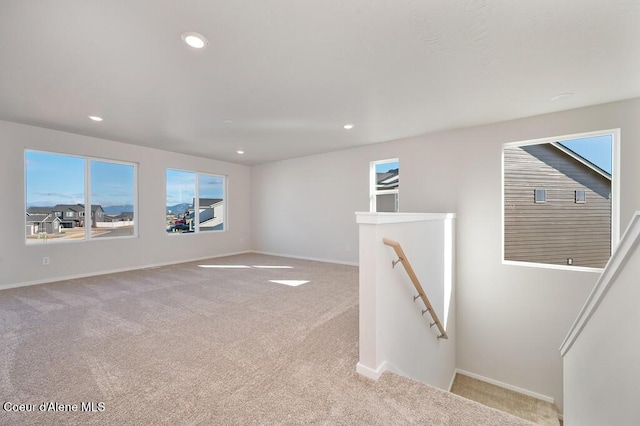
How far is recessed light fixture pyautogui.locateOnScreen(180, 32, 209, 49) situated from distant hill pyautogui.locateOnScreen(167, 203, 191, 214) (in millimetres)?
4845

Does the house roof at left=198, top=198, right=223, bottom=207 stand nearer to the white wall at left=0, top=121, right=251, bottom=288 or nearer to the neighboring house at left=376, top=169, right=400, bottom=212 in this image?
the white wall at left=0, top=121, right=251, bottom=288

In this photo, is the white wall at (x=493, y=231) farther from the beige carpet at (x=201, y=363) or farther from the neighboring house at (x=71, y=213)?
the neighboring house at (x=71, y=213)

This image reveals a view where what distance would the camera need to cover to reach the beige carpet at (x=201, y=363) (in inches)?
62.4

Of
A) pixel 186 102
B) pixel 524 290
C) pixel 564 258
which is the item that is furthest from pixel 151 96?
pixel 564 258

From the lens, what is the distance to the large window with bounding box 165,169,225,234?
6.30m

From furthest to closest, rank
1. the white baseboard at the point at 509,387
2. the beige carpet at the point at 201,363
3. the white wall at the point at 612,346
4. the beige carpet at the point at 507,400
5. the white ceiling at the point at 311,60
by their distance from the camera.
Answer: the white baseboard at the point at 509,387
the beige carpet at the point at 507,400
the white ceiling at the point at 311,60
the beige carpet at the point at 201,363
the white wall at the point at 612,346

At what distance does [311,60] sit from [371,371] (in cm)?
272

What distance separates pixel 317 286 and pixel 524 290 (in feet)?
10.6

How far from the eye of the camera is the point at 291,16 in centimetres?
193

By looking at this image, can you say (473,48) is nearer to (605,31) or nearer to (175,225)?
(605,31)

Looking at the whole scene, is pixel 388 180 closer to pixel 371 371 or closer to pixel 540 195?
pixel 540 195

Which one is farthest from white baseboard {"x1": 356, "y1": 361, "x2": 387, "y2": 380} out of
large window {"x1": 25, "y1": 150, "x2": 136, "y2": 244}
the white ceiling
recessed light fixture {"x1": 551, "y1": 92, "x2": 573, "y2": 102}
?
large window {"x1": 25, "y1": 150, "x2": 136, "y2": 244}

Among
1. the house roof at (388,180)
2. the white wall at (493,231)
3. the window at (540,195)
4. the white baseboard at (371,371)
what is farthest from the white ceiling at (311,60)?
the white baseboard at (371,371)

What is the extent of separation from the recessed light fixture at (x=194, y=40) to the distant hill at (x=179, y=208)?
4.84 meters
